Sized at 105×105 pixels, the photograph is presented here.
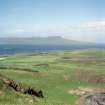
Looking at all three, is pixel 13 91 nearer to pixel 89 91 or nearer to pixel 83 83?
pixel 89 91

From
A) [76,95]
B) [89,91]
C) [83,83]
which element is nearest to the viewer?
[76,95]

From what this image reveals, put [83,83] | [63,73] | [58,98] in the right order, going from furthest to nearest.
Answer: [63,73], [83,83], [58,98]

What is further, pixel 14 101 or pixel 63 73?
pixel 63 73

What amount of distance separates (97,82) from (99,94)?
11.5 meters

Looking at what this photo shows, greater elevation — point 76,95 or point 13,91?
point 13,91

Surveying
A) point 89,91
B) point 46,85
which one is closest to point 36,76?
point 46,85

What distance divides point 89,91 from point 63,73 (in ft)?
46.8

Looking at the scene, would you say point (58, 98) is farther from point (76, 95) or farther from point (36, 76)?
point (36, 76)

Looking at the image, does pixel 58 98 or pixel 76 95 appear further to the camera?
pixel 76 95

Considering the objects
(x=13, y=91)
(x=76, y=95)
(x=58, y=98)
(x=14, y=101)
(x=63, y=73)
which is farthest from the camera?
(x=63, y=73)

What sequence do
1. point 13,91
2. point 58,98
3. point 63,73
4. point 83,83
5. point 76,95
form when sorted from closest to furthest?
point 13,91
point 58,98
point 76,95
point 83,83
point 63,73

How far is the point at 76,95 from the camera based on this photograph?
68.6 metres

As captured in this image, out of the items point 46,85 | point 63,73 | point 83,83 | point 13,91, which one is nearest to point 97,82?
point 83,83

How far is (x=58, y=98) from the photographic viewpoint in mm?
63969
